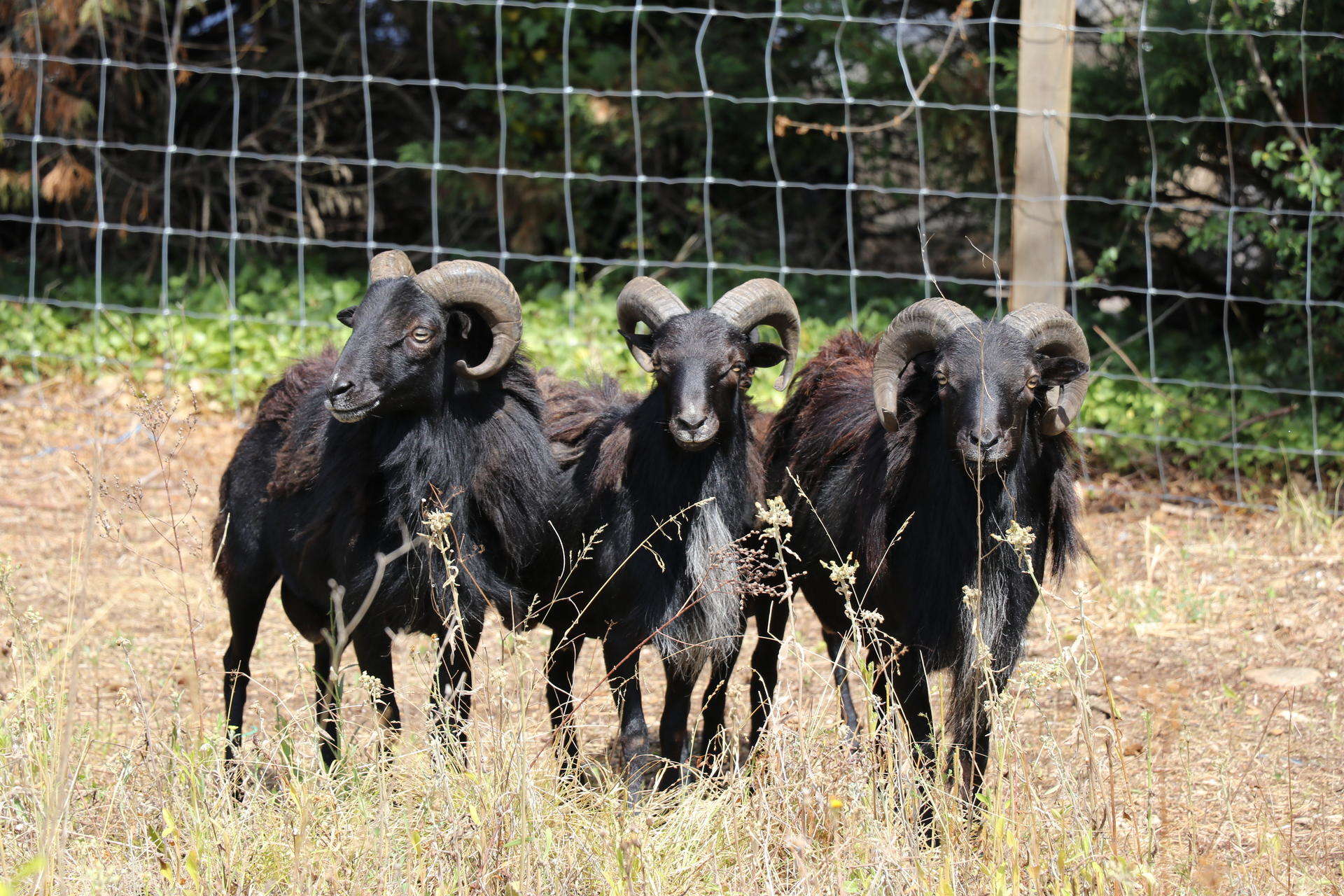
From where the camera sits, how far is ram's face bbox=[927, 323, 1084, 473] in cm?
414

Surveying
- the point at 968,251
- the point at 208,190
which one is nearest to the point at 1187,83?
the point at 968,251

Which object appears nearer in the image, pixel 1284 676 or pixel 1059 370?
pixel 1059 370

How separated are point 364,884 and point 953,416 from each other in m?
2.27

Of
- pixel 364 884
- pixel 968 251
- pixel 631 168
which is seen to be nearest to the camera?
pixel 364 884

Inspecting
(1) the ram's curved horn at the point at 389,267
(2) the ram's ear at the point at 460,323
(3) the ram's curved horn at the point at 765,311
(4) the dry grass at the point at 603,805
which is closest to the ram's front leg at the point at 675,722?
(4) the dry grass at the point at 603,805

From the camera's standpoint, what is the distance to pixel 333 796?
3.66 m

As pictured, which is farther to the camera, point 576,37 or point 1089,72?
point 576,37

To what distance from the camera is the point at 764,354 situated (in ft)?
15.9

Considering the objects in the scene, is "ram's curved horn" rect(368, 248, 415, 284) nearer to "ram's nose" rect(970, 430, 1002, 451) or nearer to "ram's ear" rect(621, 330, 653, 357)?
"ram's ear" rect(621, 330, 653, 357)

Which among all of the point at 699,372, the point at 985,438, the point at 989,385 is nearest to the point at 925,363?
the point at 989,385

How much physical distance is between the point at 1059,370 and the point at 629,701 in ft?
6.13

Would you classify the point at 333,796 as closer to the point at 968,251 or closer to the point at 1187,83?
the point at 1187,83

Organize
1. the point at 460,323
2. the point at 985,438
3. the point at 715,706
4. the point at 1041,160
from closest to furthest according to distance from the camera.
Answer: the point at 985,438 < the point at 460,323 < the point at 715,706 < the point at 1041,160

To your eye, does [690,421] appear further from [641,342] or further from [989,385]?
[989,385]
